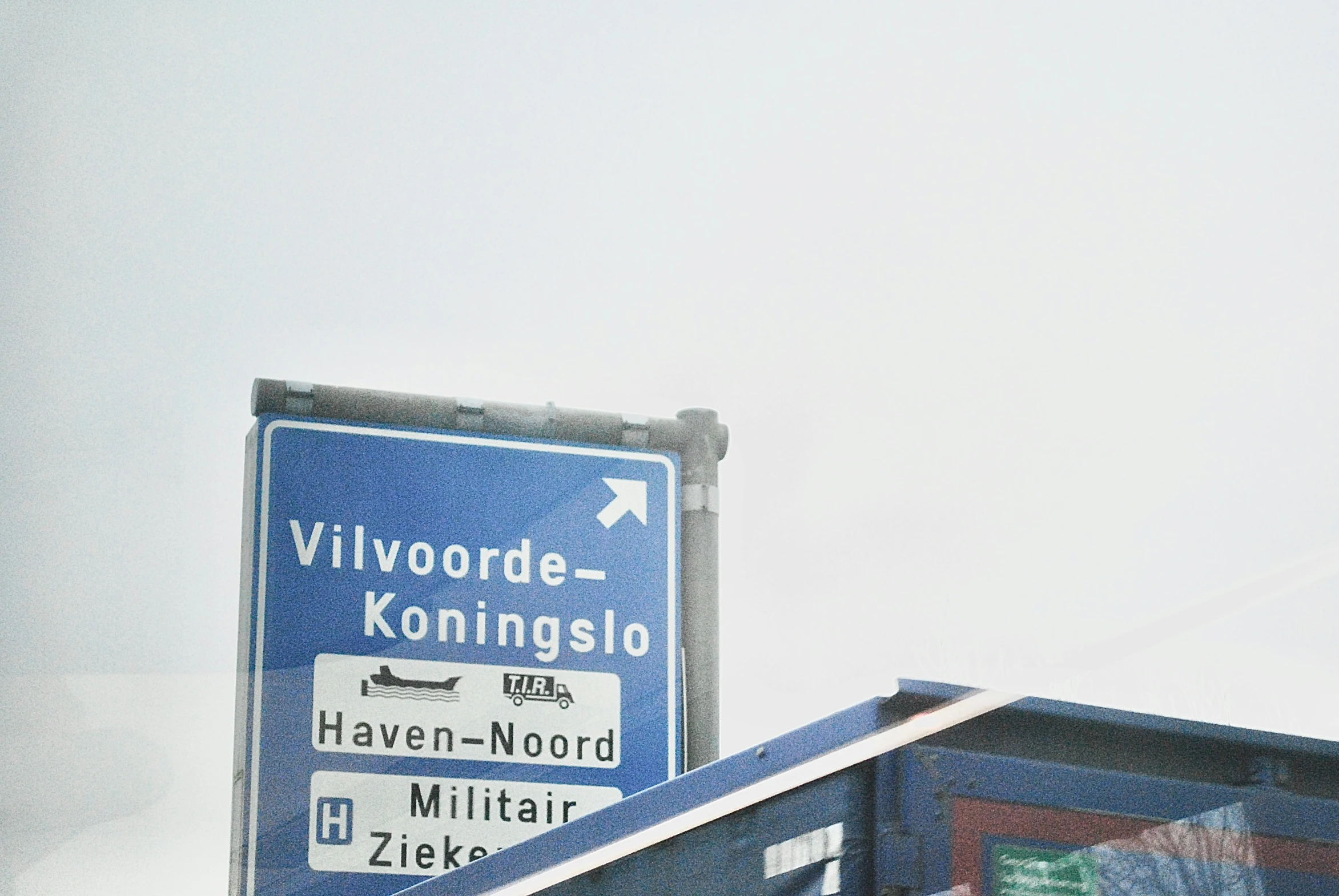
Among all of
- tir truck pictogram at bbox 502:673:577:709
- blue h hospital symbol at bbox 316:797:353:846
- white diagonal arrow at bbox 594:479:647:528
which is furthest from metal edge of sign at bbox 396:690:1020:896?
white diagonal arrow at bbox 594:479:647:528

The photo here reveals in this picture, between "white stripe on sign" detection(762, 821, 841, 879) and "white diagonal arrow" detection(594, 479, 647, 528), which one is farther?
"white diagonal arrow" detection(594, 479, 647, 528)

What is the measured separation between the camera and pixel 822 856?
2.93 meters

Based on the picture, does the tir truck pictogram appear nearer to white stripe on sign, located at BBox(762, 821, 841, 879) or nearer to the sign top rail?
the sign top rail

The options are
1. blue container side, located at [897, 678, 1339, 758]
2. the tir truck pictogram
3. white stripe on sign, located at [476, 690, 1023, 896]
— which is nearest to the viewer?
white stripe on sign, located at [476, 690, 1023, 896]

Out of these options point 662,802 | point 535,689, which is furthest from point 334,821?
point 662,802

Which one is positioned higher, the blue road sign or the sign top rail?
the sign top rail

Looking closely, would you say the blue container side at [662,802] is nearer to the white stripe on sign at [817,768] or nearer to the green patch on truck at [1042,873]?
the white stripe on sign at [817,768]

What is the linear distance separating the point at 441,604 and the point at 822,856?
2161 millimetres

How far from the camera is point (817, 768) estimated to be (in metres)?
2.96

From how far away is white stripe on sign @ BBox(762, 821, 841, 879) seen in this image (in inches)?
115

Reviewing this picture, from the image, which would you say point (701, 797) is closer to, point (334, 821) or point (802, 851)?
point (802, 851)

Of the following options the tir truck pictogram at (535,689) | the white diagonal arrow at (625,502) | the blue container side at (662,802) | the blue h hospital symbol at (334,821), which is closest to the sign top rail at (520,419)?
the white diagonal arrow at (625,502)

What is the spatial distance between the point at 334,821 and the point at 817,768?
2.07 metres

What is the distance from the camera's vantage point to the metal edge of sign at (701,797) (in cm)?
286
